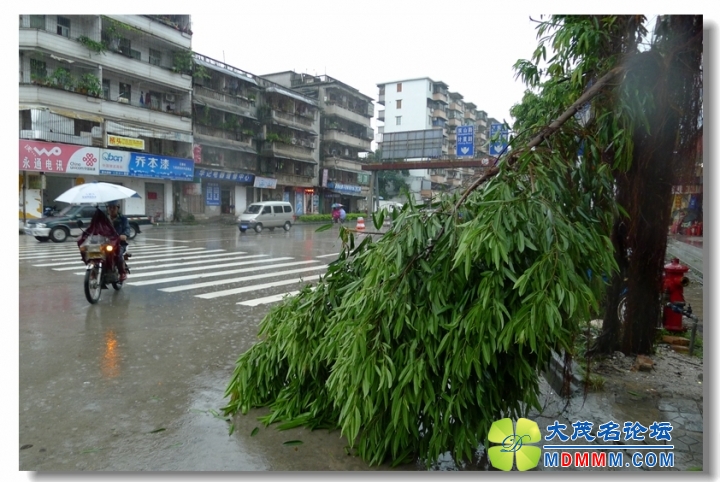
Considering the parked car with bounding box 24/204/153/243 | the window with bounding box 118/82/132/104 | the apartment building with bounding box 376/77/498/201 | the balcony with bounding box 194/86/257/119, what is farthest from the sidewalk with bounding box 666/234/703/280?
the parked car with bounding box 24/204/153/243

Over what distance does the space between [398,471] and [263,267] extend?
9.02 meters

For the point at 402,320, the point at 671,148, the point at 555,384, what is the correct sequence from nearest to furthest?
the point at 402,320
the point at 671,148
the point at 555,384

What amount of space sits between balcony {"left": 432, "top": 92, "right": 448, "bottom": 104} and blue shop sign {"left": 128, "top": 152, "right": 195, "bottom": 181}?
3183 millimetres

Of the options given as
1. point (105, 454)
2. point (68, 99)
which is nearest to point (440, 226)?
point (105, 454)

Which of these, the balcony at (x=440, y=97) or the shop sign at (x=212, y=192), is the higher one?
the balcony at (x=440, y=97)

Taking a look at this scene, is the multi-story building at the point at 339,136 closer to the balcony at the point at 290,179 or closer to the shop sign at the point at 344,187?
the shop sign at the point at 344,187

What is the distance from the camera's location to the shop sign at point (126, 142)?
6.29 meters

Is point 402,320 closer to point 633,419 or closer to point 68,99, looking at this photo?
point 633,419

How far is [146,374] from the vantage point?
15.0ft

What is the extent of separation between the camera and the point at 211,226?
856cm

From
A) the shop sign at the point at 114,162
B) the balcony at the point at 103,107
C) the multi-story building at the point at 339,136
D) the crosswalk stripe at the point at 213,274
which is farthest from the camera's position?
the crosswalk stripe at the point at 213,274

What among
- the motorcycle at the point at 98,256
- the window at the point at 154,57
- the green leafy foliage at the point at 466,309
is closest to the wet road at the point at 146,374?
the motorcycle at the point at 98,256

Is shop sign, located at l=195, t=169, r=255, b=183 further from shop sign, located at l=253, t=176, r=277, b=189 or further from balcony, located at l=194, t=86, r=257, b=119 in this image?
balcony, located at l=194, t=86, r=257, b=119

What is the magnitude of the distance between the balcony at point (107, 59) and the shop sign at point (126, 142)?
0.82m
